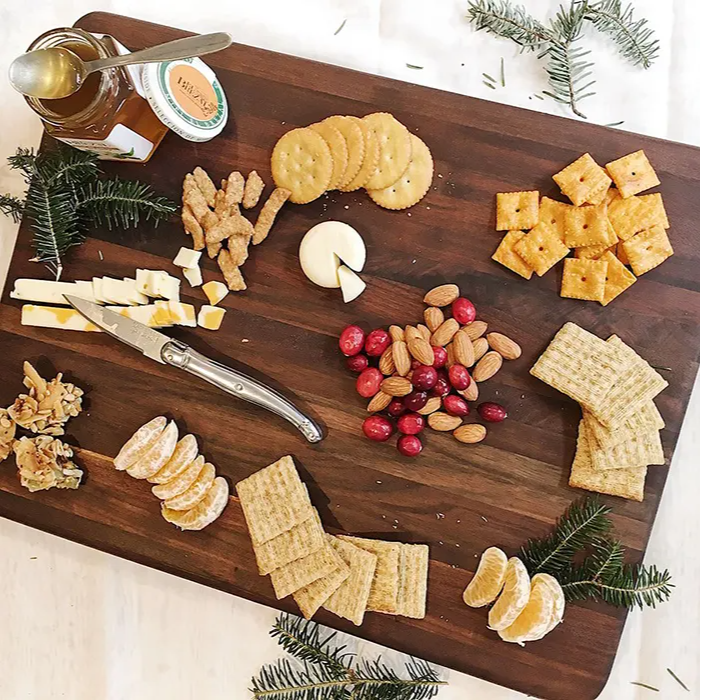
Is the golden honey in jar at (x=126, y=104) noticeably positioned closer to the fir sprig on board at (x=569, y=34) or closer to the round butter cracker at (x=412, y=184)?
the round butter cracker at (x=412, y=184)

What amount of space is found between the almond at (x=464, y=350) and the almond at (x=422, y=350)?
5 centimetres

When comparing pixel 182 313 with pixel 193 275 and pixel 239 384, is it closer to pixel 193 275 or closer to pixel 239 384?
pixel 193 275

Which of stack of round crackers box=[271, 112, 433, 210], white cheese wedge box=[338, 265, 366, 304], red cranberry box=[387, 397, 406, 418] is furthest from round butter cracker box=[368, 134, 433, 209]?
red cranberry box=[387, 397, 406, 418]

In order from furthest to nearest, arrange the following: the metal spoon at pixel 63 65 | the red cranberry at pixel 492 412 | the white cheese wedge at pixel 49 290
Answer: the white cheese wedge at pixel 49 290, the red cranberry at pixel 492 412, the metal spoon at pixel 63 65

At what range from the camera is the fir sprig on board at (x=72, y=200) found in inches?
52.6

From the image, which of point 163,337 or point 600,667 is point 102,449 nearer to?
point 163,337

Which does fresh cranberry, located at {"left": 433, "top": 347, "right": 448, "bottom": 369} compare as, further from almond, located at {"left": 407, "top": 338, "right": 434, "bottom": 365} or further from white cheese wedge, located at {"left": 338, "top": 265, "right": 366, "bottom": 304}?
white cheese wedge, located at {"left": 338, "top": 265, "right": 366, "bottom": 304}

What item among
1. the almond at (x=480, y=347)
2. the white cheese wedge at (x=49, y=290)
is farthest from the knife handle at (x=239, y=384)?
the almond at (x=480, y=347)

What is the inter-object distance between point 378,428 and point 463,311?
0.82ft

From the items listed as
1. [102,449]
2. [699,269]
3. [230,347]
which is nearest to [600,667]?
[699,269]

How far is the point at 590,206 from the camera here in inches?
50.2

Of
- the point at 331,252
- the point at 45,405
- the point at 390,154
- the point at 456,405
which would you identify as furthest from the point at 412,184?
the point at 45,405

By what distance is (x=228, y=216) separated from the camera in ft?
4.38

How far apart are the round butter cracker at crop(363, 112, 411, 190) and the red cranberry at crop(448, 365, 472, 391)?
0.35 meters
